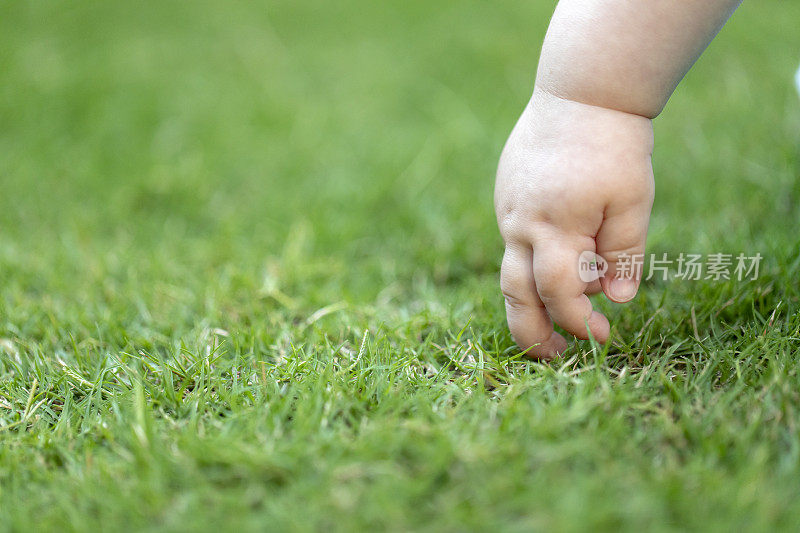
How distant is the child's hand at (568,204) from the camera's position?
90 centimetres

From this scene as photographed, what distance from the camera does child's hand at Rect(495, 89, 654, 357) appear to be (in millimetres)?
899

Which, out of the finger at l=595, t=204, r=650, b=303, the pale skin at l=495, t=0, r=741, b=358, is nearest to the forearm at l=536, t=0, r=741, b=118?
the pale skin at l=495, t=0, r=741, b=358

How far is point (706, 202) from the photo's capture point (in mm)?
1625

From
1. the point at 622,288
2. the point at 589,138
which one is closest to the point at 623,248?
the point at 622,288

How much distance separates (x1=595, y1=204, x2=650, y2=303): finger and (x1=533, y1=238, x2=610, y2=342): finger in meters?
0.05

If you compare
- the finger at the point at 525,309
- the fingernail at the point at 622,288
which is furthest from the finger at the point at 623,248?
the finger at the point at 525,309

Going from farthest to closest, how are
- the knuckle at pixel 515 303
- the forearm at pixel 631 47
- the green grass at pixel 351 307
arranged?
the knuckle at pixel 515 303 < the forearm at pixel 631 47 < the green grass at pixel 351 307

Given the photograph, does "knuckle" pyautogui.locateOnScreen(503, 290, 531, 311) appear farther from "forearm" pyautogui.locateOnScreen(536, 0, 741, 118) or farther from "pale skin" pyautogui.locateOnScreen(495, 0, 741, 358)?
"forearm" pyautogui.locateOnScreen(536, 0, 741, 118)

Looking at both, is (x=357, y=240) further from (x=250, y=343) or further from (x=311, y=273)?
(x=250, y=343)

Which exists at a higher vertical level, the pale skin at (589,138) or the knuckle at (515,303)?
the pale skin at (589,138)

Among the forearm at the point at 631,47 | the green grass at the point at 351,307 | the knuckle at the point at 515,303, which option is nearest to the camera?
the green grass at the point at 351,307

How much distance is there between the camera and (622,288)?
993 millimetres

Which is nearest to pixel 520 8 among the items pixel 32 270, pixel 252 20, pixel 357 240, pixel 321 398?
pixel 252 20

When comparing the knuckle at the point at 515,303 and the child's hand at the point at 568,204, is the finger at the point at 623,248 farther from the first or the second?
the knuckle at the point at 515,303
